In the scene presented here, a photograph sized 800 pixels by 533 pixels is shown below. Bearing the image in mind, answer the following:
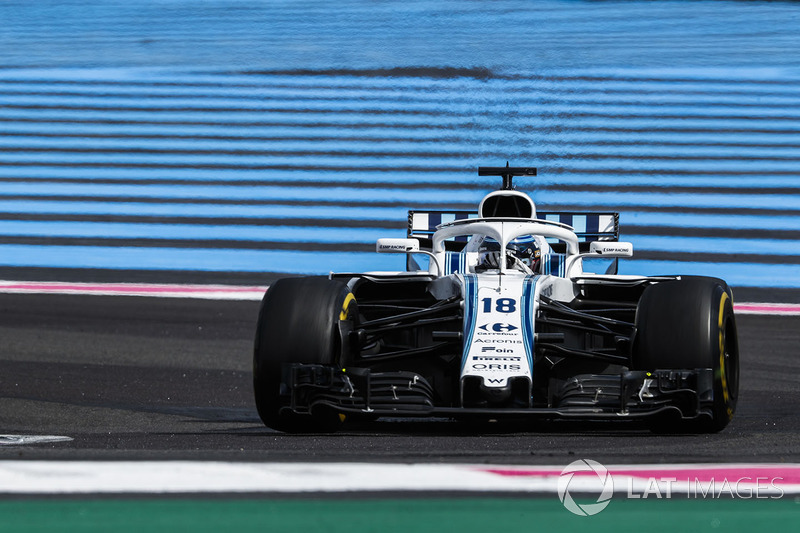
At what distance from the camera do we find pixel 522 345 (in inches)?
246

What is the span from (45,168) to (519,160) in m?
7.08

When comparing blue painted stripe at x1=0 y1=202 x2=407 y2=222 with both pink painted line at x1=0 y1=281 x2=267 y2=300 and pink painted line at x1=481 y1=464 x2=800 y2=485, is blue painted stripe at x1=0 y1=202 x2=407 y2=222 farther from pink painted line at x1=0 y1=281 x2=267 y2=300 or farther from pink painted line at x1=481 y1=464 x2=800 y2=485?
pink painted line at x1=481 y1=464 x2=800 y2=485

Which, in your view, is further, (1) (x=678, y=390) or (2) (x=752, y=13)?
(2) (x=752, y=13)

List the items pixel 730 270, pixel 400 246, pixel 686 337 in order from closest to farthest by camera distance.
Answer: pixel 686 337
pixel 400 246
pixel 730 270

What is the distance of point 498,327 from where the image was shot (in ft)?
20.8

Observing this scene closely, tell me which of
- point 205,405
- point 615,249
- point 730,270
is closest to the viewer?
point 615,249

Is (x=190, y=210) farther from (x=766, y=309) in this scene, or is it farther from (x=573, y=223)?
(x=573, y=223)

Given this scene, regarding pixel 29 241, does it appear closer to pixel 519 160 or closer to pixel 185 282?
pixel 185 282

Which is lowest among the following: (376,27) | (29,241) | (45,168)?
(29,241)

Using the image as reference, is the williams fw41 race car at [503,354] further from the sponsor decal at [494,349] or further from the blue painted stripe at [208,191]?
the blue painted stripe at [208,191]

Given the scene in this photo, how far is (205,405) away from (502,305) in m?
2.51

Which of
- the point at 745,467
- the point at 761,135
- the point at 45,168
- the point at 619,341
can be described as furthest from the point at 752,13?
the point at 745,467

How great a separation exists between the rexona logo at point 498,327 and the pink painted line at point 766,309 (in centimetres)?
613

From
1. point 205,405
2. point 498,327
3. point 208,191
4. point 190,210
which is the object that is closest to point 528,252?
point 498,327
